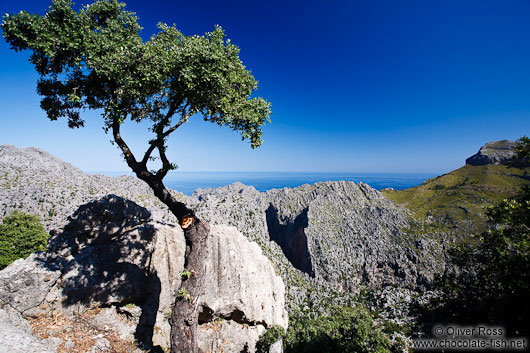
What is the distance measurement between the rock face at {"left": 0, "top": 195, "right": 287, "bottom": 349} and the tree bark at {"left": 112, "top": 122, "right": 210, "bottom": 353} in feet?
2.95

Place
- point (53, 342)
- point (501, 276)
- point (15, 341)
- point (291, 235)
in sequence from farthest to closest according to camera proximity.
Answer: point (291, 235) < point (501, 276) < point (53, 342) < point (15, 341)

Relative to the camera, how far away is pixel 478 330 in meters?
12.1

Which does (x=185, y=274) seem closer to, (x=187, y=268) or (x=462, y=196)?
(x=187, y=268)

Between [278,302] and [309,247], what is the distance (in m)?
129

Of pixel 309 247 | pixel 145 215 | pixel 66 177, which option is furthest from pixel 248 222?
pixel 145 215

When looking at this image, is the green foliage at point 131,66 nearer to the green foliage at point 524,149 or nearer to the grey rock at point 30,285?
the grey rock at point 30,285

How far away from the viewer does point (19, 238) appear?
3794 centimetres

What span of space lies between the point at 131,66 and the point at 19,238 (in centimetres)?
5267

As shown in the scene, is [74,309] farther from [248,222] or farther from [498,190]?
[498,190]

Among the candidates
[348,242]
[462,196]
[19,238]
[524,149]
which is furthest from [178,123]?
[462,196]

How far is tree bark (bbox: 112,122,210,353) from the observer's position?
927 centimetres

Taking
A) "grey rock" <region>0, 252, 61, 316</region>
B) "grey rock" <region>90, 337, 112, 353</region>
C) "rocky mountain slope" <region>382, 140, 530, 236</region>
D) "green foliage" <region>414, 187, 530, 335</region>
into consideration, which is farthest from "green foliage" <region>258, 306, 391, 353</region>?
"rocky mountain slope" <region>382, 140, 530, 236</region>

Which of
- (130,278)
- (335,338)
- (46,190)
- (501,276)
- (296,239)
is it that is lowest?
(296,239)

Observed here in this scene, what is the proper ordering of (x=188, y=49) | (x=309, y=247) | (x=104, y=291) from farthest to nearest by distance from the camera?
(x=309, y=247) < (x=104, y=291) < (x=188, y=49)
